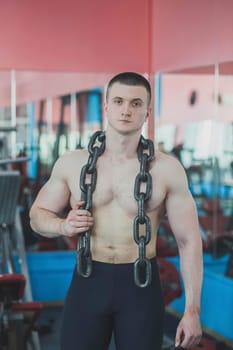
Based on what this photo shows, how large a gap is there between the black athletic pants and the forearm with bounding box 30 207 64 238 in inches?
7.4

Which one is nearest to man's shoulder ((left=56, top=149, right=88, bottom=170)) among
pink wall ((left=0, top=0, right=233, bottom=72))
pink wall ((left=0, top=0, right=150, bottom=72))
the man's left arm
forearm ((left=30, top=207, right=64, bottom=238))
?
forearm ((left=30, top=207, right=64, bottom=238))

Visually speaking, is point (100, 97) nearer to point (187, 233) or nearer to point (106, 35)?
point (106, 35)

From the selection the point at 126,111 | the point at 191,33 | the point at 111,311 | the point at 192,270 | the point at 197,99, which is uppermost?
the point at 191,33

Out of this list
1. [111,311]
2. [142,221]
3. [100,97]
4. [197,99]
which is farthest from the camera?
[197,99]

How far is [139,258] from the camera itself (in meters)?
2.13

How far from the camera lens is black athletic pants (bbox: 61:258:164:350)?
220 cm

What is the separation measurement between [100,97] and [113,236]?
14.6ft

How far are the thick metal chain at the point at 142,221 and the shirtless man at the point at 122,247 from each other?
0.03 meters

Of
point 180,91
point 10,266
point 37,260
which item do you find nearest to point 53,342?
point 10,266

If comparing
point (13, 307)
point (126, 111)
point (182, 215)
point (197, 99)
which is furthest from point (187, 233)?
point (197, 99)

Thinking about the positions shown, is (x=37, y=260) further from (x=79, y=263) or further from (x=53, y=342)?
(x=79, y=263)

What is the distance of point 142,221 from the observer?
2.11 m

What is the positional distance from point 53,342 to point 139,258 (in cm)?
231

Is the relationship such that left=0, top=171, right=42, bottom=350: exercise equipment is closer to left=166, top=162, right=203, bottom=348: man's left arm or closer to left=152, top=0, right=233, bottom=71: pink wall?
left=166, top=162, right=203, bottom=348: man's left arm
